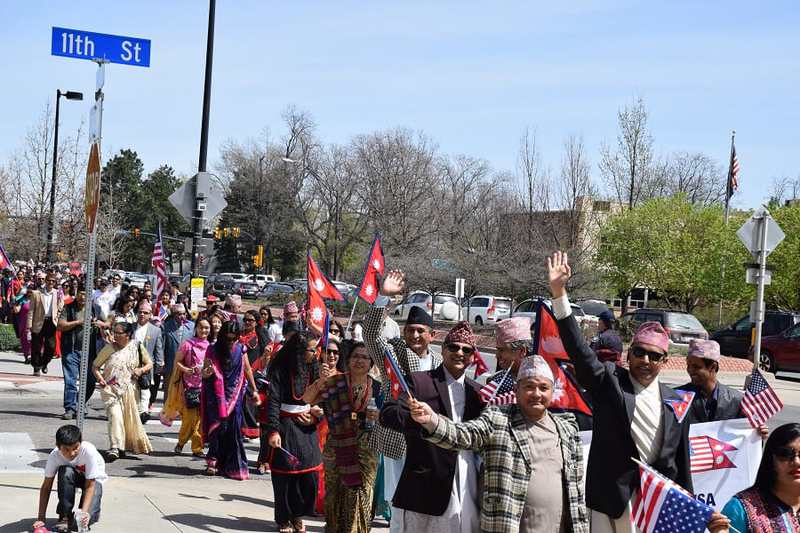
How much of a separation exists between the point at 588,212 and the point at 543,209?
2081mm

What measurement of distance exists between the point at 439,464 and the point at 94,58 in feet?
14.1

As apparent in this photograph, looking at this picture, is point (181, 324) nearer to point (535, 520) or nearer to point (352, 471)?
point (352, 471)

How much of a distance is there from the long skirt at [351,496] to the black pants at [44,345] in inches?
465

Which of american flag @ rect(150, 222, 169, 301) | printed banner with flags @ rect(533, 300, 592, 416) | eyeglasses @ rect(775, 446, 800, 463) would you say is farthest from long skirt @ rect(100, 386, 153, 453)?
american flag @ rect(150, 222, 169, 301)

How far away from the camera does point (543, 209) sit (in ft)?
149

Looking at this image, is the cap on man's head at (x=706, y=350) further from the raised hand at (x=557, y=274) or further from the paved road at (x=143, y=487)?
the paved road at (x=143, y=487)

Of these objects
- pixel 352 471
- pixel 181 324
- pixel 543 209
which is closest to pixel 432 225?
pixel 543 209

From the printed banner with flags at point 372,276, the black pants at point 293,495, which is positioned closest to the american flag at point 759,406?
the printed banner with flags at point 372,276

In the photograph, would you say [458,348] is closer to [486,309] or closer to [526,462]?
[526,462]

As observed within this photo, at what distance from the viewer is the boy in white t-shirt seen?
25.3 feet

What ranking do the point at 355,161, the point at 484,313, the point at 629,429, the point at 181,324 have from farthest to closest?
1. the point at 355,161
2. the point at 484,313
3. the point at 181,324
4. the point at 629,429

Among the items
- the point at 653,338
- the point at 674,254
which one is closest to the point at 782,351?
the point at 674,254

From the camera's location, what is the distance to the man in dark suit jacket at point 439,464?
525cm

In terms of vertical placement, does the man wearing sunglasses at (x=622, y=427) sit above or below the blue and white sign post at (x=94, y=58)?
below
